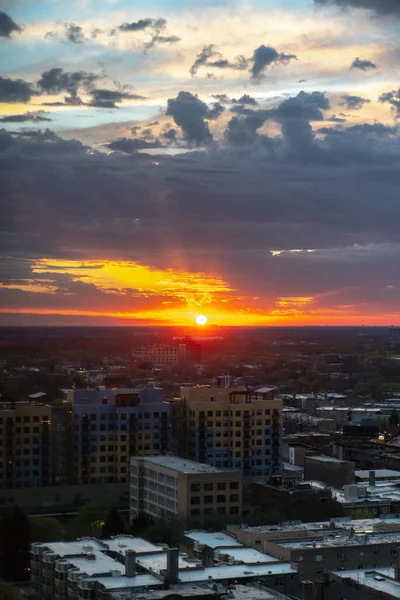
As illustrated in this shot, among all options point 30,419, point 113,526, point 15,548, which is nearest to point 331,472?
point 113,526

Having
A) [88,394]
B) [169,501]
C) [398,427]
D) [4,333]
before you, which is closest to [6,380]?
[4,333]

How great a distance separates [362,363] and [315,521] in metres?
135

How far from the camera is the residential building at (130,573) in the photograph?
102 feet

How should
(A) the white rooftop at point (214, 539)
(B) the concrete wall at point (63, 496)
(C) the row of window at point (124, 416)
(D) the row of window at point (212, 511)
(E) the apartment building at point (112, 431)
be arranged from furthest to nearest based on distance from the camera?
(C) the row of window at point (124, 416) < (E) the apartment building at point (112, 431) < (B) the concrete wall at point (63, 496) < (D) the row of window at point (212, 511) < (A) the white rooftop at point (214, 539)

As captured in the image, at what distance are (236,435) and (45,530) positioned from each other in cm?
1668

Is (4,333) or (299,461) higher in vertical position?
(4,333)

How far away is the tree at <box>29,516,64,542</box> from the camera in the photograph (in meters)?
43.2

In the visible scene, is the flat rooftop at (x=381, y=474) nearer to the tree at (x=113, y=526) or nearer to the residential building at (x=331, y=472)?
the residential building at (x=331, y=472)

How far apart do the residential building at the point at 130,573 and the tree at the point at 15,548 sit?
2152mm

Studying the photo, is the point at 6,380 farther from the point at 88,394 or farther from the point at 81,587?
the point at 81,587

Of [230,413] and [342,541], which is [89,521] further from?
[230,413]

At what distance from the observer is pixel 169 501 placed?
48000 mm

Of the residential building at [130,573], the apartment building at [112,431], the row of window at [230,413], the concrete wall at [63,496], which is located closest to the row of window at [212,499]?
the concrete wall at [63,496]

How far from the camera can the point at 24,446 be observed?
56031mm
